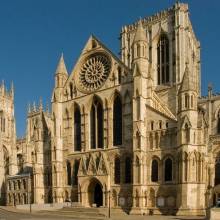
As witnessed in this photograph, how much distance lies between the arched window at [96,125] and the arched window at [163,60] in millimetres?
21073

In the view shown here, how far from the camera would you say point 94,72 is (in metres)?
60.4

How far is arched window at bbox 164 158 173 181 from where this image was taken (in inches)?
1977

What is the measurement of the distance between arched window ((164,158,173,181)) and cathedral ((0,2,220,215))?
0.12m

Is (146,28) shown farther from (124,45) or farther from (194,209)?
(194,209)

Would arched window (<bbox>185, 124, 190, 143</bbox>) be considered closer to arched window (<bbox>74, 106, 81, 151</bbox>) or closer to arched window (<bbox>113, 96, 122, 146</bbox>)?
arched window (<bbox>113, 96, 122, 146</bbox>)

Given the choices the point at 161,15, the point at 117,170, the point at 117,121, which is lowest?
the point at 117,170

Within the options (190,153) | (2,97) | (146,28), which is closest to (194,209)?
(190,153)

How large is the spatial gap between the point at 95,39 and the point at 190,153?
79.2ft

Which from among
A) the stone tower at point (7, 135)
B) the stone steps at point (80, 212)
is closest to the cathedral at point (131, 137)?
the stone steps at point (80, 212)

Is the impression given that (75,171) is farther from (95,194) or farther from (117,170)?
(117,170)

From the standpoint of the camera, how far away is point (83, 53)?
2456 inches

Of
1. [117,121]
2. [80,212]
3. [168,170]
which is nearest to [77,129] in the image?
[117,121]

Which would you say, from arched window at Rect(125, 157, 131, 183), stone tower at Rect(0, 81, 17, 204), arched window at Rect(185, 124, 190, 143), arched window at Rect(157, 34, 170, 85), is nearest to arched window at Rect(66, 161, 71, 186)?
arched window at Rect(125, 157, 131, 183)

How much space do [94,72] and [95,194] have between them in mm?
18020
